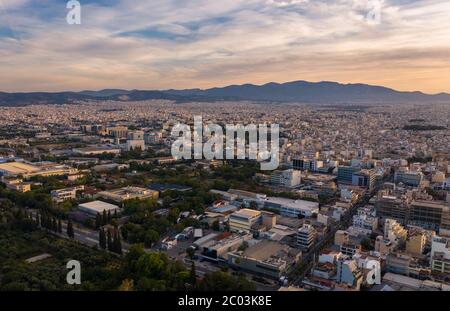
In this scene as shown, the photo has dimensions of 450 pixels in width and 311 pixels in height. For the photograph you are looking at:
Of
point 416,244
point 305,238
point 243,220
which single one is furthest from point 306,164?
point 416,244

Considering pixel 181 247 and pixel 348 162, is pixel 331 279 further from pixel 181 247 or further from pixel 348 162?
pixel 348 162

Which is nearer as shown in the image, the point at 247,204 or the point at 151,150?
the point at 247,204

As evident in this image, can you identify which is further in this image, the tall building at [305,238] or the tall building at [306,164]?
the tall building at [306,164]

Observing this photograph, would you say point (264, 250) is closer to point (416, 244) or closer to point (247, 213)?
point (247, 213)

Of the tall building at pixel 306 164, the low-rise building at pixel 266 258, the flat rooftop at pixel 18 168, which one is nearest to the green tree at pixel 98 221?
the low-rise building at pixel 266 258

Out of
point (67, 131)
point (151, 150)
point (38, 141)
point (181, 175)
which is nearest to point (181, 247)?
point (181, 175)

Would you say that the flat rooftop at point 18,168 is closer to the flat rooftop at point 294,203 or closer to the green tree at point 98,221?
the green tree at point 98,221
